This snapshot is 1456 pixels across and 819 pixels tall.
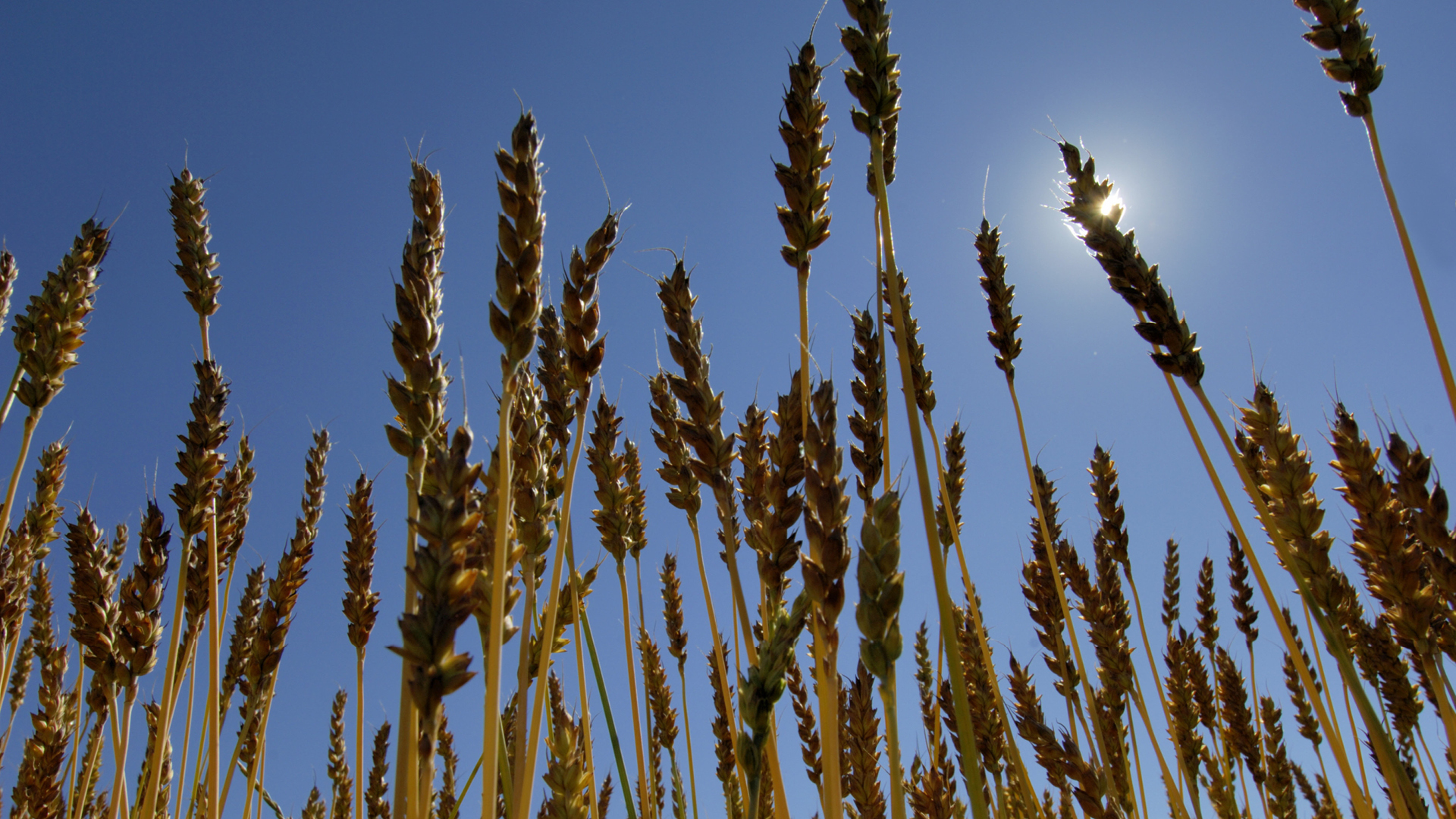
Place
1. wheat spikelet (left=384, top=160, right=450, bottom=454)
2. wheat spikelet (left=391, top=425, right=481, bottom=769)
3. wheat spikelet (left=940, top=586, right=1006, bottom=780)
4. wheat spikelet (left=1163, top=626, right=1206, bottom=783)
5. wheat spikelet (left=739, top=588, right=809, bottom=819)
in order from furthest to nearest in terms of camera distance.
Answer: wheat spikelet (left=1163, top=626, right=1206, bottom=783) < wheat spikelet (left=940, top=586, right=1006, bottom=780) < wheat spikelet (left=384, top=160, right=450, bottom=454) < wheat spikelet (left=739, top=588, right=809, bottom=819) < wheat spikelet (left=391, top=425, right=481, bottom=769)

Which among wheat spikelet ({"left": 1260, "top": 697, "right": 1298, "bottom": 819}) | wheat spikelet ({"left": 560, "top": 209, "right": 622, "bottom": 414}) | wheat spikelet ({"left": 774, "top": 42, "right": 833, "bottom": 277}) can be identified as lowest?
wheat spikelet ({"left": 1260, "top": 697, "right": 1298, "bottom": 819})

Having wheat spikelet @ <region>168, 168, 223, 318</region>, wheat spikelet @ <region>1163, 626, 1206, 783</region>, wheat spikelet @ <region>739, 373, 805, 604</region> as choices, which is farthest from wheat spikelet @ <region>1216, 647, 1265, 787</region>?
wheat spikelet @ <region>168, 168, 223, 318</region>

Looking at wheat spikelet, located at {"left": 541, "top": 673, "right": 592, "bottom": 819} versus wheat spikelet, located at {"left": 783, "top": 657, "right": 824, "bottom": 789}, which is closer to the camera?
wheat spikelet, located at {"left": 541, "top": 673, "right": 592, "bottom": 819}

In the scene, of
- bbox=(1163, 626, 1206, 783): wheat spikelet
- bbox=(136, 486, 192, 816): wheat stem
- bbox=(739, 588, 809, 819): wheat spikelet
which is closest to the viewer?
bbox=(739, 588, 809, 819): wheat spikelet

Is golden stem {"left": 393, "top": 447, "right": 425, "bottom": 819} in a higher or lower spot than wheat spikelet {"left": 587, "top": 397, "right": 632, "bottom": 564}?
lower

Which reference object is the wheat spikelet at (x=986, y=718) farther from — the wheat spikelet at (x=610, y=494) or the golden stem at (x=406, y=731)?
the golden stem at (x=406, y=731)

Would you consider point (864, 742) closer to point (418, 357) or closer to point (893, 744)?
point (893, 744)

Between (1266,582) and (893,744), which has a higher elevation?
(1266,582)

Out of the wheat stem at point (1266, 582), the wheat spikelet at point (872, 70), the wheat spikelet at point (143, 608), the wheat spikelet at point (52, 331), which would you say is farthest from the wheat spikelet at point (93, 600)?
the wheat stem at point (1266, 582)

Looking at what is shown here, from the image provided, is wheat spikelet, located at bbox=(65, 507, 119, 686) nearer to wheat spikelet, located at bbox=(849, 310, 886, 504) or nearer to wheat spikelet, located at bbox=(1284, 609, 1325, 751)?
wheat spikelet, located at bbox=(849, 310, 886, 504)

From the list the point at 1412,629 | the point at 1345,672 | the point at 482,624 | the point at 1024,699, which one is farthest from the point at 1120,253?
the point at 1024,699

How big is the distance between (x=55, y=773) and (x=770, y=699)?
3.45 m

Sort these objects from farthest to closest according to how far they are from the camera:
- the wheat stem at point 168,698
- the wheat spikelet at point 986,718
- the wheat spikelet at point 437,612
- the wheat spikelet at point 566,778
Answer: the wheat spikelet at point 986,718, the wheat stem at point 168,698, the wheat spikelet at point 566,778, the wheat spikelet at point 437,612

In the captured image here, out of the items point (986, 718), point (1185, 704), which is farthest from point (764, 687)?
point (1185, 704)
